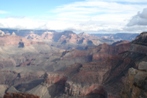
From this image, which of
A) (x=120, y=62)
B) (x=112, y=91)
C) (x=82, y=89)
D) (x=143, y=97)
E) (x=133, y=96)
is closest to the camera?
(x=143, y=97)

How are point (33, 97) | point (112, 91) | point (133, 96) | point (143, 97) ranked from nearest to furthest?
point (143, 97)
point (133, 96)
point (33, 97)
point (112, 91)

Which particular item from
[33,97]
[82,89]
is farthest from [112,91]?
[33,97]

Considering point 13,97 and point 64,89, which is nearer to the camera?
point 13,97

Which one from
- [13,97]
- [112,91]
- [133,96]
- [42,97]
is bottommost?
[42,97]

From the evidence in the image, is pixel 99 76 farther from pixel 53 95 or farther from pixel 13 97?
pixel 13 97

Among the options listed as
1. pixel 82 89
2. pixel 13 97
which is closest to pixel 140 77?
pixel 13 97

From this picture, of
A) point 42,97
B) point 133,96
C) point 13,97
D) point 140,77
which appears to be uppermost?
point 140,77

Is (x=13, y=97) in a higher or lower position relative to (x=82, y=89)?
higher

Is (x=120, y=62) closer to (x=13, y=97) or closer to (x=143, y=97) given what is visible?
(x=13, y=97)

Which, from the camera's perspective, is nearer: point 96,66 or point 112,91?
point 112,91
